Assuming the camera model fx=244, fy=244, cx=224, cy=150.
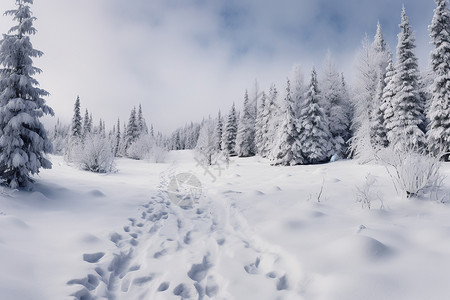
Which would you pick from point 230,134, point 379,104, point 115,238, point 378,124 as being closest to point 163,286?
point 115,238

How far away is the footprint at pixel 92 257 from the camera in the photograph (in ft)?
11.8

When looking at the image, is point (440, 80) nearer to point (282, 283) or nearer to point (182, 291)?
point (282, 283)

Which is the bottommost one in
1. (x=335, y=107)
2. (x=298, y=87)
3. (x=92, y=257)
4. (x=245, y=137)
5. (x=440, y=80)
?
(x=92, y=257)

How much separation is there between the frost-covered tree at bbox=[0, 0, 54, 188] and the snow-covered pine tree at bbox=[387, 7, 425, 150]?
19834 millimetres

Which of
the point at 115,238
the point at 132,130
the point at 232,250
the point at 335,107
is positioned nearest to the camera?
the point at 232,250

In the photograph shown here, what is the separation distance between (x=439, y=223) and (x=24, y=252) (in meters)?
6.38

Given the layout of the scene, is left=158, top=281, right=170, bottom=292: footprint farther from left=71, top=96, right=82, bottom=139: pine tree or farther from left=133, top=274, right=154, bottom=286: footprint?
left=71, top=96, right=82, bottom=139: pine tree

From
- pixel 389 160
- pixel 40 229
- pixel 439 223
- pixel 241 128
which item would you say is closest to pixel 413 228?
pixel 439 223

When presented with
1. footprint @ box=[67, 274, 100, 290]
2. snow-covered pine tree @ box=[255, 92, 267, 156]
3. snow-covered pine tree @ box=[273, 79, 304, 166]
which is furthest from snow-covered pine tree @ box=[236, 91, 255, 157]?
footprint @ box=[67, 274, 100, 290]

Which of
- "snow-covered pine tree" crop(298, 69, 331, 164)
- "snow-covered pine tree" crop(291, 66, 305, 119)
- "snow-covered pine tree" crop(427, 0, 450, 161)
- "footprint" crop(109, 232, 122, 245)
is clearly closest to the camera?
"footprint" crop(109, 232, 122, 245)

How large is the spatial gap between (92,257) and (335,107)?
24.8 meters

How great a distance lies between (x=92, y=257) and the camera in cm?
367

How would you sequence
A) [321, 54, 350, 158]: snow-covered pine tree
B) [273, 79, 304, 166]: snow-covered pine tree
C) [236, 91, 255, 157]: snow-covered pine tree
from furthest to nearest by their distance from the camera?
1. [236, 91, 255, 157]: snow-covered pine tree
2. [321, 54, 350, 158]: snow-covered pine tree
3. [273, 79, 304, 166]: snow-covered pine tree

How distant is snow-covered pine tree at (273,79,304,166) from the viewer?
71.2ft
